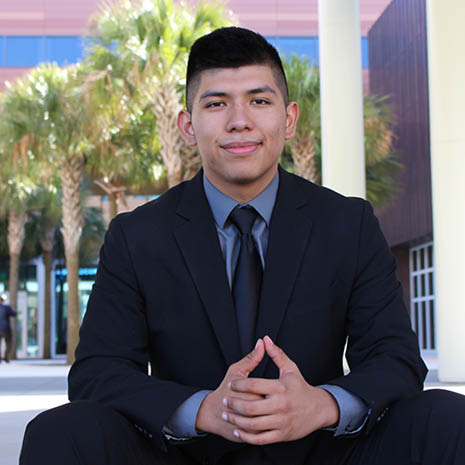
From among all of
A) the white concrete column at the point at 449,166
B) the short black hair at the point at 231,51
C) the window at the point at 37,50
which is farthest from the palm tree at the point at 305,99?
the window at the point at 37,50

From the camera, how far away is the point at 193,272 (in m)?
2.71

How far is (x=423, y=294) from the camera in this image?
113ft

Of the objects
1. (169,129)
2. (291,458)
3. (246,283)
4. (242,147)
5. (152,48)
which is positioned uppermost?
(152,48)

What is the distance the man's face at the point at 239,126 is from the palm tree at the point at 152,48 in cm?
1542

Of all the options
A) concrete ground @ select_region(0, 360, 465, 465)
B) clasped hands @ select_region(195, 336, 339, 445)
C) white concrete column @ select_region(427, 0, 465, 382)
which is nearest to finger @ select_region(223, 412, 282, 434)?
clasped hands @ select_region(195, 336, 339, 445)

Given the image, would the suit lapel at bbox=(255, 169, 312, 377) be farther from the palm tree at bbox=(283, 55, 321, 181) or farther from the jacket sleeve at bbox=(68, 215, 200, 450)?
the palm tree at bbox=(283, 55, 321, 181)

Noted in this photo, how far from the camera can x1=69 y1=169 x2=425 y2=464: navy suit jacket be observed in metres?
2.62

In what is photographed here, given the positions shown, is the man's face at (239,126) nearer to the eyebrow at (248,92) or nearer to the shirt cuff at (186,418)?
the eyebrow at (248,92)

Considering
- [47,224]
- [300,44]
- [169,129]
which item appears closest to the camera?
[169,129]

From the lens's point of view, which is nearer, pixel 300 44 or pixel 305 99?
pixel 305 99

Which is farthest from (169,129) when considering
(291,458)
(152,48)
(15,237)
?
(291,458)

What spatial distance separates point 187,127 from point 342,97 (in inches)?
376

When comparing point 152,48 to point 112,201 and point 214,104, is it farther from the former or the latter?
point 214,104

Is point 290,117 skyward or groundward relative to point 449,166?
groundward
